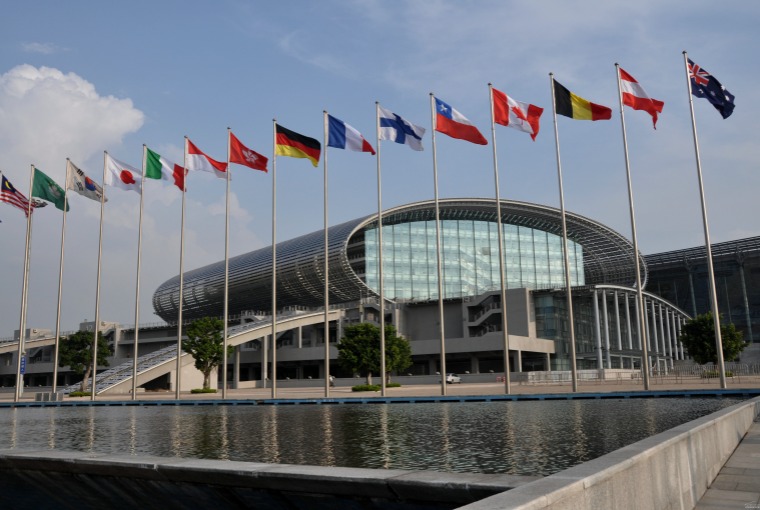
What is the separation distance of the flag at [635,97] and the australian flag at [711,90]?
181 centimetres

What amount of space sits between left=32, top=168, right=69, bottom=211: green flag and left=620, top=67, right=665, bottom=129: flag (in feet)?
114

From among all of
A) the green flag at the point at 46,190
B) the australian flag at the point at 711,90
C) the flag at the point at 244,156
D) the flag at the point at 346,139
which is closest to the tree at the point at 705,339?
the australian flag at the point at 711,90

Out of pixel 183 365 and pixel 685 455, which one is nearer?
pixel 685 455

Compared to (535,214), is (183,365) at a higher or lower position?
lower

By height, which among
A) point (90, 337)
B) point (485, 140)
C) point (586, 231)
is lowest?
point (90, 337)

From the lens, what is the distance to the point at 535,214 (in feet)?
379

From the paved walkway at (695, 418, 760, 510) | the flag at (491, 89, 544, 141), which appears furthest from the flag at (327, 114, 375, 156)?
the paved walkway at (695, 418, 760, 510)

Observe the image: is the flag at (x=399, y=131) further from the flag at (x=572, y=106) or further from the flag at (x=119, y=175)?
the flag at (x=119, y=175)

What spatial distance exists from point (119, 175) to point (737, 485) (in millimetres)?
40967

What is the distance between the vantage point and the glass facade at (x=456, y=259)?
4432 inches

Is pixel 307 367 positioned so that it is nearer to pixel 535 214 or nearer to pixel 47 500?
pixel 535 214

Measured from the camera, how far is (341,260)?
347 feet

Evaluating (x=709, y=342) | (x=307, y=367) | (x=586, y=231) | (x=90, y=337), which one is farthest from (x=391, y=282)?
(x=709, y=342)

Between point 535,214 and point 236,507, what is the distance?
11087cm
